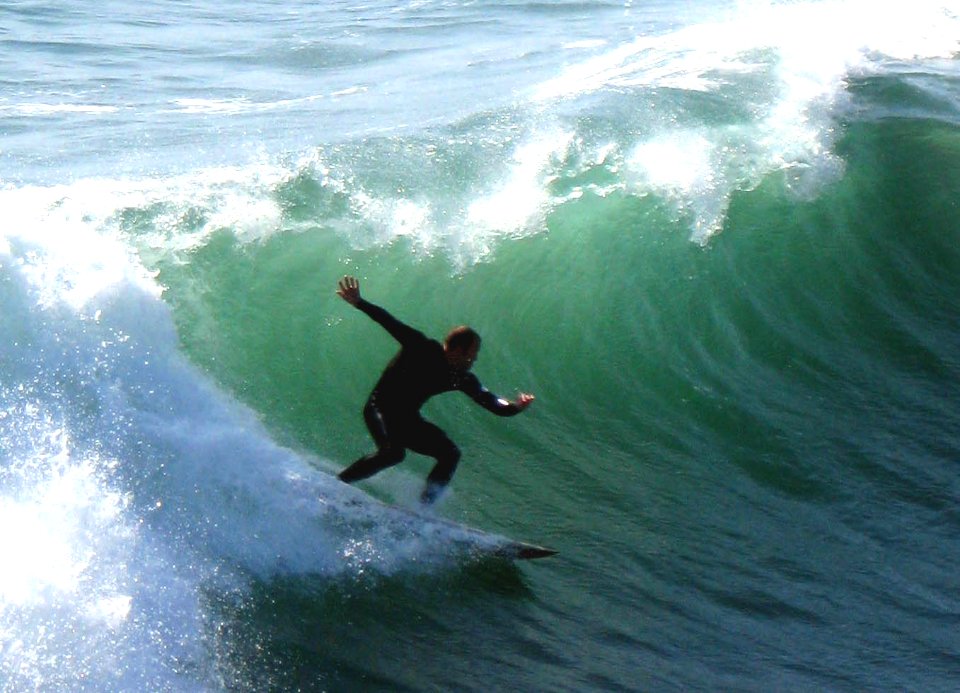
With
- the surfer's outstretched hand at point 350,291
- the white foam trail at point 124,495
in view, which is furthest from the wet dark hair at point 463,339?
the white foam trail at point 124,495

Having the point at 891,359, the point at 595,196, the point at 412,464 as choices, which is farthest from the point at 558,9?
the point at 412,464

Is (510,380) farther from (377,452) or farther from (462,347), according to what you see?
(462,347)

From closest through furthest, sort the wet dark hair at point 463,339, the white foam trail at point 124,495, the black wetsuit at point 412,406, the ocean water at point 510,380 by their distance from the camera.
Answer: the white foam trail at point 124,495
the ocean water at point 510,380
the wet dark hair at point 463,339
the black wetsuit at point 412,406

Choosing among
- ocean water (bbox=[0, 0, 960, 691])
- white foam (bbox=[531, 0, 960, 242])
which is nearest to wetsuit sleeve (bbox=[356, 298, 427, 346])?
ocean water (bbox=[0, 0, 960, 691])

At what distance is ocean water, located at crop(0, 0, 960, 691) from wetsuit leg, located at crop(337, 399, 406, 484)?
12 centimetres

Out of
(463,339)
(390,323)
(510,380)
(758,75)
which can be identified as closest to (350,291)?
(390,323)

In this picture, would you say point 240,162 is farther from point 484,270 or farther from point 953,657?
point 953,657

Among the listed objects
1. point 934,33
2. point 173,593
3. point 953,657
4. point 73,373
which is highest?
point 934,33

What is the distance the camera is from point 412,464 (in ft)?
25.1

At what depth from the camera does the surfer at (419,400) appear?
21.4 feet

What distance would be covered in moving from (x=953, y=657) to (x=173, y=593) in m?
3.82

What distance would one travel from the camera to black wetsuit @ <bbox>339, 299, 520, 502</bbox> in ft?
21.7

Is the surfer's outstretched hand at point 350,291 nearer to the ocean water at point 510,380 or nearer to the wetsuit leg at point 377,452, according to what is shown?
the wetsuit leg at point 377,452

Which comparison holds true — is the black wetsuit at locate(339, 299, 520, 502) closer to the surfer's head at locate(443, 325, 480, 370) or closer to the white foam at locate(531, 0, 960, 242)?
the surfer's head at locate(443, 325, 480, 370)
